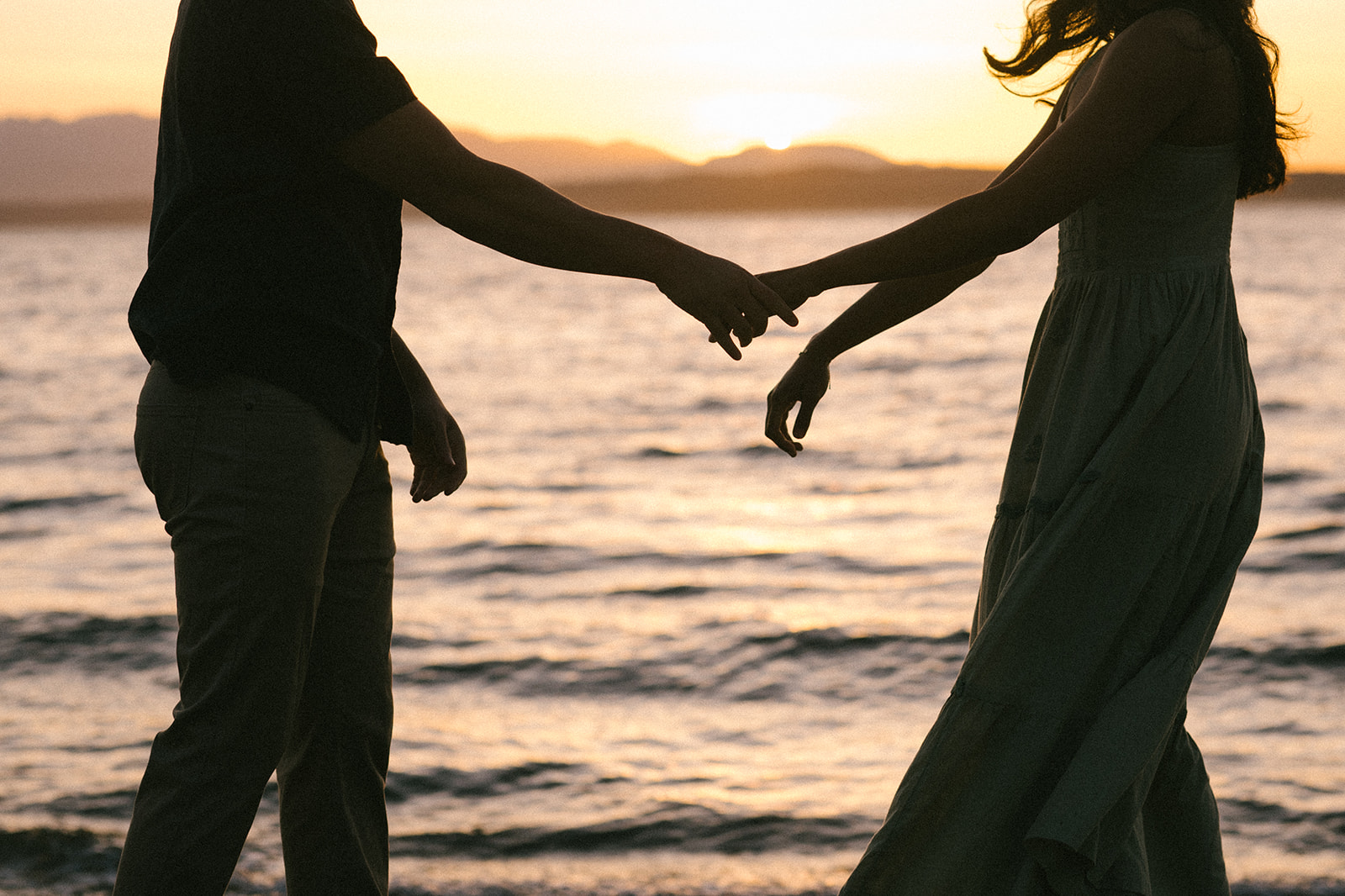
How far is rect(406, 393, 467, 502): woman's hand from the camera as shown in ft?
8.68

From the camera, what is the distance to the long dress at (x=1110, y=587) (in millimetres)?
2201

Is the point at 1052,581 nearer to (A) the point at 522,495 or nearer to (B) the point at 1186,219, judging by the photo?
(B) the point at 1186,219

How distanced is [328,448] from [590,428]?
1322 centimetres

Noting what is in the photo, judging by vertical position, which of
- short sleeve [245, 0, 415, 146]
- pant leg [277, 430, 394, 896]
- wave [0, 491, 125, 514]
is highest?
short sleeve [245, 0, 415, 146]

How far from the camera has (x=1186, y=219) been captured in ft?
7.60

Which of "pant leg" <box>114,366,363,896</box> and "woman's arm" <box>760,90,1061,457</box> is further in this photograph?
"woman's arm" <box>760,90,1061,457</box>

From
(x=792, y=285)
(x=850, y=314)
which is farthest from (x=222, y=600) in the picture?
(x=850, y=314)

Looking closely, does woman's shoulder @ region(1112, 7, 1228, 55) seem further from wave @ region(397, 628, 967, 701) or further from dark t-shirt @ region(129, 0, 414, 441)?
wave @ region(397, 628, 967, 701)

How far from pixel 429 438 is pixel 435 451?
0.03 metres

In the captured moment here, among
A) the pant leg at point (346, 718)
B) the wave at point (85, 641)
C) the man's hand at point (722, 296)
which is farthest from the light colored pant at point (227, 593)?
the wave at point (85, 641)

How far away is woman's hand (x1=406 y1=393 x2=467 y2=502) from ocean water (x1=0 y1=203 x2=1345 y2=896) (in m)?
1.41

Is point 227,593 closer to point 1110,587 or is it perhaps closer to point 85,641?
point 1110,587

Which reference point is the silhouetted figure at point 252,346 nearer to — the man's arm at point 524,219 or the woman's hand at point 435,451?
the man's arm at point 524,219

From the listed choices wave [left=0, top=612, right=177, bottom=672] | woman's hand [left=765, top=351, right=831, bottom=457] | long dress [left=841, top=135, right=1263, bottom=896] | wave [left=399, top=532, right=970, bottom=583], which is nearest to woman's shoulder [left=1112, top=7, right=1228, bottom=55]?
long dress [left=841, top=135, right=1263, bottom=896]
